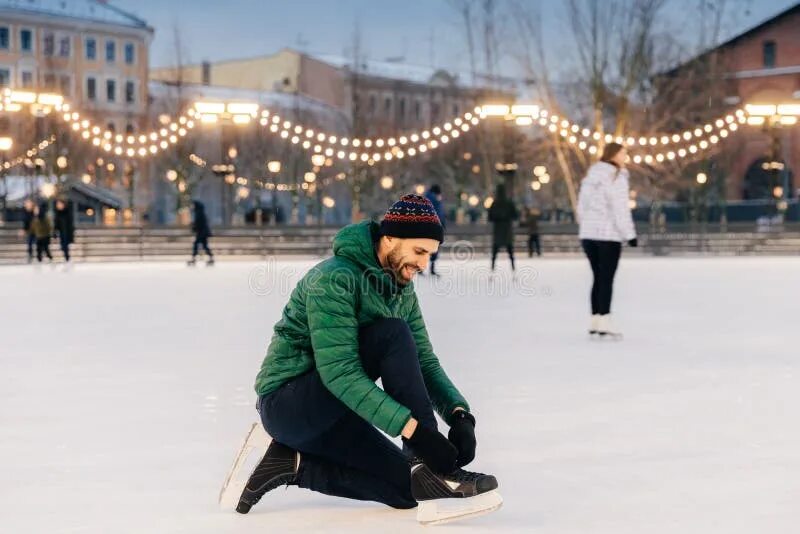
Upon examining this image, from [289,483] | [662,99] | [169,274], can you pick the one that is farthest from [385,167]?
[289,483]

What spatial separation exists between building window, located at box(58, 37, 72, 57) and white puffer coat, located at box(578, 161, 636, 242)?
212ft

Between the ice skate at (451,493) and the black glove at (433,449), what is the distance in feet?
0.12

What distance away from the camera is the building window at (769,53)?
46438 mm

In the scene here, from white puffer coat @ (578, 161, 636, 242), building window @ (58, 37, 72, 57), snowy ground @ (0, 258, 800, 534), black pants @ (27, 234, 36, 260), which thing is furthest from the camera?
building window @ (58, 37, 72, 57)

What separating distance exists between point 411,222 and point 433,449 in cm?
62

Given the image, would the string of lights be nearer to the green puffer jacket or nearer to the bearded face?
the green puffer jacket

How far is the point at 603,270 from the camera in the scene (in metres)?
9.38

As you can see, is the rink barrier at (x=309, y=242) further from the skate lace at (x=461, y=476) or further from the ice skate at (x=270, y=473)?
the skate lace at (x=461, y=476)

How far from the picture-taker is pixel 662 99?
3891 centimetres

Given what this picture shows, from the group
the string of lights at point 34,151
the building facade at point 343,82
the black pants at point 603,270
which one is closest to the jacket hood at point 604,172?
the black pants at point 603,270

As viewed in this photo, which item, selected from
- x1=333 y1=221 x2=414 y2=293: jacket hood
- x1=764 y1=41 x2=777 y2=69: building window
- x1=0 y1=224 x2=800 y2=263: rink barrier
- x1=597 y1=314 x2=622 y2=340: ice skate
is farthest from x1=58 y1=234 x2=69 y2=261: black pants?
x1=764 y1=41 x2=777 y2=69: building window

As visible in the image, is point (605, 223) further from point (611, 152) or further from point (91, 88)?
point (91, 88)

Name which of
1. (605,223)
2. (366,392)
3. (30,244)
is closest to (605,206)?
(605,223)

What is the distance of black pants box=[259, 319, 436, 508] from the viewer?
3.56m
